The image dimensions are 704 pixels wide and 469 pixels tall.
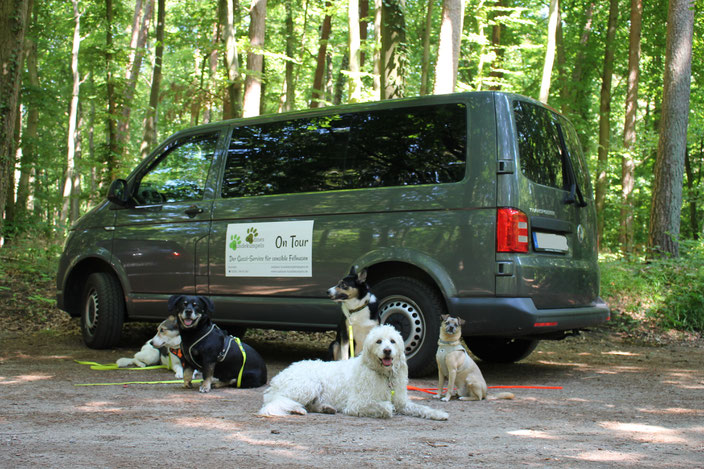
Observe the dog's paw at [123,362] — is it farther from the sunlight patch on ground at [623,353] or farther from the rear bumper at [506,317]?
the sunlight patch on ground at [623,353]

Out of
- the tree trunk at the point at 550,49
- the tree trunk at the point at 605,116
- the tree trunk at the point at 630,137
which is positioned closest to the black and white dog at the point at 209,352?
the tree trunk at the point at 550,49

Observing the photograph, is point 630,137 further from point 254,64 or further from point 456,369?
point 456,369

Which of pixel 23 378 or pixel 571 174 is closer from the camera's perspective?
pixel 23 378

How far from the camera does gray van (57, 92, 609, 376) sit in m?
5.70

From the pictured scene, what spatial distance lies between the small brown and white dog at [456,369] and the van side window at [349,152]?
1.39 m

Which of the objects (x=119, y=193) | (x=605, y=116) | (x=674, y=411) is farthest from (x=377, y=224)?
(x=605, y=116)

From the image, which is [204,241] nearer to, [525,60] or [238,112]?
[238,112]

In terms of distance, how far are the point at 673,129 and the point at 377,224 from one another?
8.53m

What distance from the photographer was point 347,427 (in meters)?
4.20

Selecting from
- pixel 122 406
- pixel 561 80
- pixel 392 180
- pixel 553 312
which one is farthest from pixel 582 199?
pixel 561 80

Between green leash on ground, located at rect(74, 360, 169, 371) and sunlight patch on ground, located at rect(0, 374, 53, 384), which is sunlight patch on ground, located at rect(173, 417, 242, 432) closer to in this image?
sunlight patch on ground, located at rect(0, 374, 53, 384)

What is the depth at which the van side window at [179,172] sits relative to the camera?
7418 millimetres

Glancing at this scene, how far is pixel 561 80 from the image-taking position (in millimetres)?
22766

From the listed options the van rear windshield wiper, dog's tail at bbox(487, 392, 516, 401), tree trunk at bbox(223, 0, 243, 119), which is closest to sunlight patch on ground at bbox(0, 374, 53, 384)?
dog's tail at bbox(487, 392, 516, 401)
